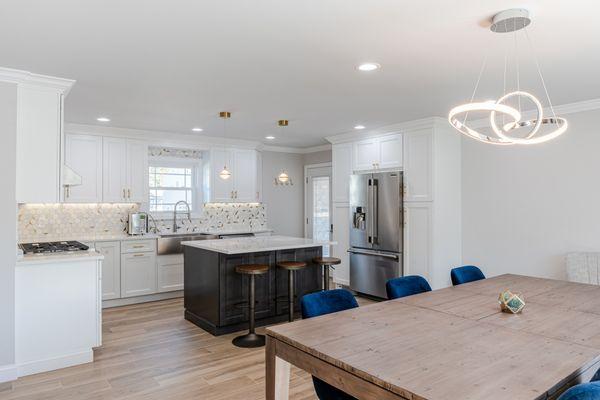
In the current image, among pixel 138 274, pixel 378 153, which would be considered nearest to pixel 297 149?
pixel 378 153

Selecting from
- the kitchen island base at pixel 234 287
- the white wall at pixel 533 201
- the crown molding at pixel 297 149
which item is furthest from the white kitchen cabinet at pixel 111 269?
the white wall at pixel 533 201

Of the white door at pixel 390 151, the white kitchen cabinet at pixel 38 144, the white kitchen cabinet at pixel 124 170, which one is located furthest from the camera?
the white kitchen cabinet at pixel 124 170

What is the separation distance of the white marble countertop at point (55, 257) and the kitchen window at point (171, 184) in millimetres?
2656

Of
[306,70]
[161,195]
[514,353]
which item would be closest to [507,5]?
[306,70]

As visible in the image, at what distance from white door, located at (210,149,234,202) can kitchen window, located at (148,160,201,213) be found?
1.32 ft

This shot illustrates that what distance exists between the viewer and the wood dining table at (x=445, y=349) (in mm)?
1487

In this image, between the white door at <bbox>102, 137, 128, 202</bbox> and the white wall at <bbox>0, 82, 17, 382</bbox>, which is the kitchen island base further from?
the white wall at <bbox>0, 82, 17, 382</bbox>

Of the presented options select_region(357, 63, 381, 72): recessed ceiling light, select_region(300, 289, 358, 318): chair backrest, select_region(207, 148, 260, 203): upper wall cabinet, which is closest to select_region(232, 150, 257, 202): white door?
select_region(207, 148, 260, 203): upper wall cabinet

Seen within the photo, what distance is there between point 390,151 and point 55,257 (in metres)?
4.25

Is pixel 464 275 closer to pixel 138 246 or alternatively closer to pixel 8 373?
pixel 8 373

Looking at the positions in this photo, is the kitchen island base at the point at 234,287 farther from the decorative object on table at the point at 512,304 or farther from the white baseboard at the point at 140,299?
the decorative object on table at the point at 512,304

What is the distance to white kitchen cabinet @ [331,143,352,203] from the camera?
6.45 metres

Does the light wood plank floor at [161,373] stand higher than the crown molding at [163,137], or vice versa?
the crown molding at [163,137]

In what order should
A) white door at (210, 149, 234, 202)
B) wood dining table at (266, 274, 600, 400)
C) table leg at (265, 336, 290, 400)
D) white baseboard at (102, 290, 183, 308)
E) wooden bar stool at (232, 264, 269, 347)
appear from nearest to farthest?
wood dining table at (266, 274, 600, 400) < table leg at (265, 336, 290, 400) < wooden bar stool at (232, 264, 269, 347) < white baseboard at (102, 290, 183, 308) < white door at (210, 149, 234, 202)
